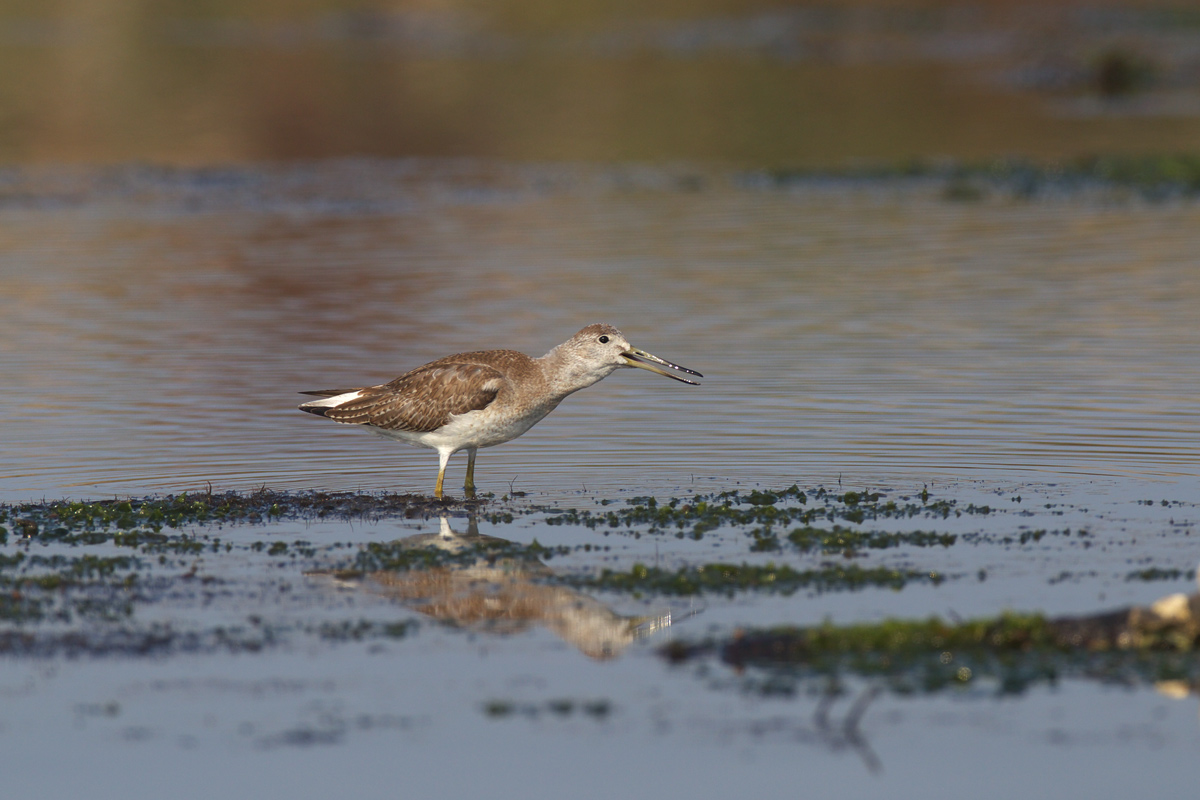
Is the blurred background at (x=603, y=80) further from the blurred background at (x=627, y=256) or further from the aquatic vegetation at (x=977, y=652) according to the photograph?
the aquatic vegetation at (x=977, y=652)

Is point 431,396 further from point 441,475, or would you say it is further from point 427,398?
point 441,475

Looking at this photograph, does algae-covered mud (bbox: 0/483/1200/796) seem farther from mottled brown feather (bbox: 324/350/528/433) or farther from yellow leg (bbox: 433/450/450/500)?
mottled brown feather (bbox: 324/350/528/433)

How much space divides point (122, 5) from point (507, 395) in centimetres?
7683

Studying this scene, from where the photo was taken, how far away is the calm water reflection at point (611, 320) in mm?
15094

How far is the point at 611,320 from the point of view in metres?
22.0

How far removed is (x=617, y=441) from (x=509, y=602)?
5328 mm

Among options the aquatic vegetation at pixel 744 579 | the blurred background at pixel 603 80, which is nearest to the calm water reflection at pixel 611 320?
the aquatic vegetation at pixel 744 579

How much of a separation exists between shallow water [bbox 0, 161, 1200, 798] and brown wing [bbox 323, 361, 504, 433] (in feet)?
2.19

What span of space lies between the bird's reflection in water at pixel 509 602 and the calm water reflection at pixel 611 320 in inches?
104

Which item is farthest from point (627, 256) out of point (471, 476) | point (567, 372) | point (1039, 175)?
point (567, 372)

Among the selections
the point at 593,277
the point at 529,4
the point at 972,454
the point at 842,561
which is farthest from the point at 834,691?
the point at 529,4

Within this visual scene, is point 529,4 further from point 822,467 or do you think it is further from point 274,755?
point 274,755

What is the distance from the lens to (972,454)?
14680 millimetres

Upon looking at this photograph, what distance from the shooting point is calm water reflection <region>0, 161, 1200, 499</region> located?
1509 cm
